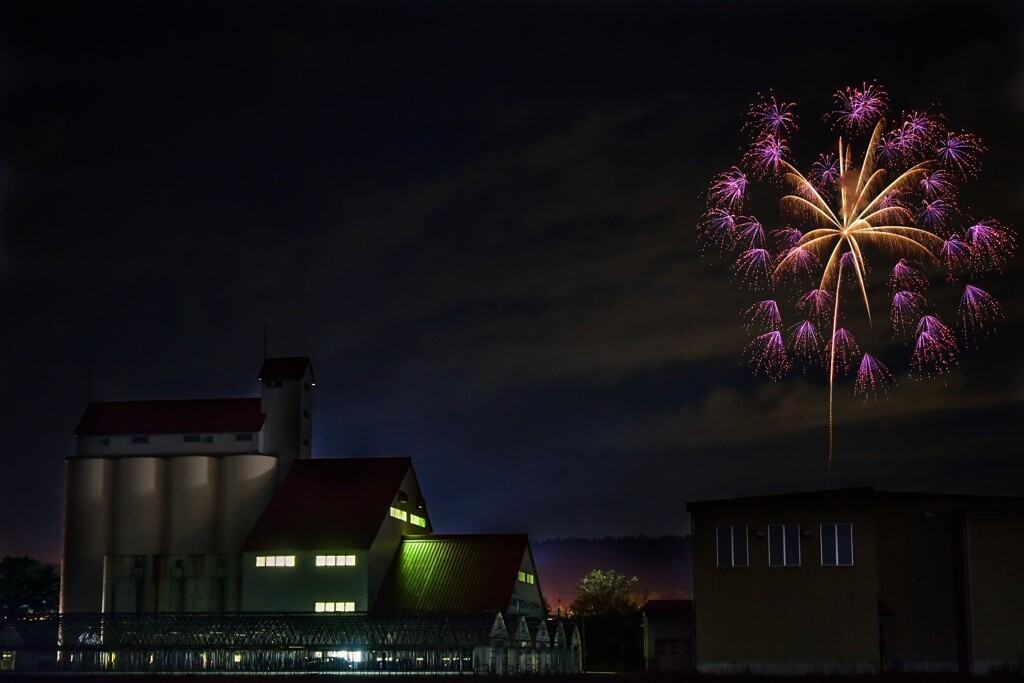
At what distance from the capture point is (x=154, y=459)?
83375 millimetres

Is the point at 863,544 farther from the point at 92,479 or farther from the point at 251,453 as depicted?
the point at 92,479

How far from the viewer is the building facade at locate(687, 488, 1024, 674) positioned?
49188 mm

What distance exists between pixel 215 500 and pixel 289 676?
92.0 ft

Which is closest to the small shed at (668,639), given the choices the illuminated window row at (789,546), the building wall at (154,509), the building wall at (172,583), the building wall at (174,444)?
the illuminated window row at (789,546)

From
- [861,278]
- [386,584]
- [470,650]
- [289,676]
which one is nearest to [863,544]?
[861,278]

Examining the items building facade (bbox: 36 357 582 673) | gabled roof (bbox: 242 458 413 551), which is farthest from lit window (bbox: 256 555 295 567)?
gabled roof (bbox: 242 458 413 551)

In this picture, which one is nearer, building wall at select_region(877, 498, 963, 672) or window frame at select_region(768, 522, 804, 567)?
window frame at select_region(768, 522, 804, 567)

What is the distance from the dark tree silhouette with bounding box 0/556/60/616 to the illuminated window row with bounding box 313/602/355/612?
43.0 meters

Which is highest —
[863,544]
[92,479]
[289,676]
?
[92,479]

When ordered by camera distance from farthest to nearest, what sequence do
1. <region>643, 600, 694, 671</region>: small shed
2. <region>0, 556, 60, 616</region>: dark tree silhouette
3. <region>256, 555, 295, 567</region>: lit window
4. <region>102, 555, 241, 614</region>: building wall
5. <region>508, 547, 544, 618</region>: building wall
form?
<region>0, 556, 60, 616</region>: dark tree silhouette, <region>102, 555, 241, 614</region>: building wall, <region>256, 555, 295, 567</region>: lit window, <region>508, 547, 544, 618</region>: building wall, <region>643, 600, 694, 671</region>: small shed

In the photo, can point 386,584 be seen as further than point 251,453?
No

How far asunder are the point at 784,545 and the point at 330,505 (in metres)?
36.3

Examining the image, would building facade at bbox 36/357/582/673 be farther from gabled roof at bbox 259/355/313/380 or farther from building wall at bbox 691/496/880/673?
building wall at bbox 691/496/880/673

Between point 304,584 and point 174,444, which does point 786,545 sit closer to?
point 304,584
